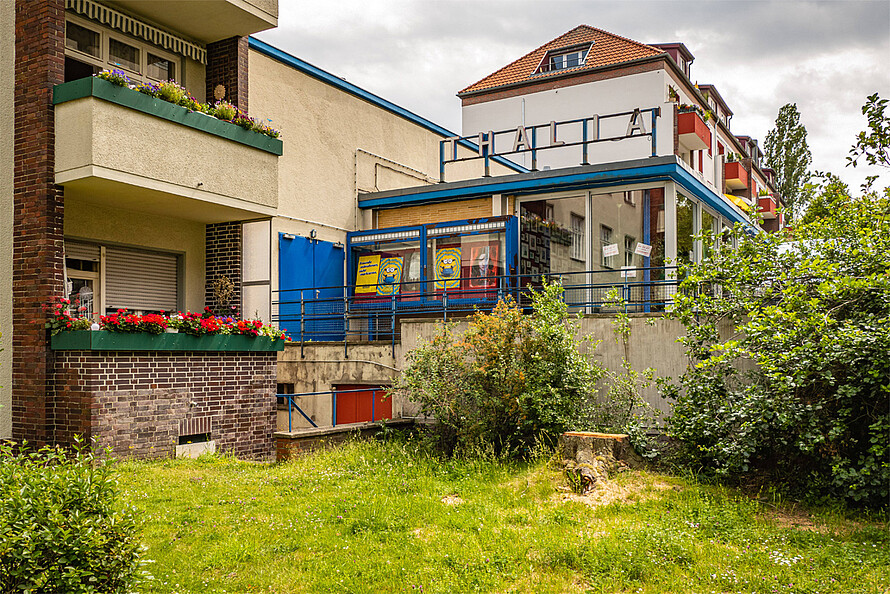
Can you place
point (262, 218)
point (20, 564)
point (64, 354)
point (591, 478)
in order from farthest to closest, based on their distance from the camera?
point (262, 218)
point (64, 354)
point (591, 478)
point (20, 564)

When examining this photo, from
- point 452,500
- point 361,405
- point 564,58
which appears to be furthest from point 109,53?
point 564,58

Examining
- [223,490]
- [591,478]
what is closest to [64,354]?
[223,490]

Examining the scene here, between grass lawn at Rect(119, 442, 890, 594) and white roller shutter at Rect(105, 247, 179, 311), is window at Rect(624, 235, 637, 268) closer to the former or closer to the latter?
grass lawn at Rect(119, 442, 890, 594)

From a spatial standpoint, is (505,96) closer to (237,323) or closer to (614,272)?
(614,272)

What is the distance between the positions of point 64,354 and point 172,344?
1443mm

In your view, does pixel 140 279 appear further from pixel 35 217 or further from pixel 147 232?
pixel 35 217

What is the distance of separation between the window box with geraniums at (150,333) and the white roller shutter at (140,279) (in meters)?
1.79

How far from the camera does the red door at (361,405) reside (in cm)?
1425

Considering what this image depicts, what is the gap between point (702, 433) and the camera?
29.8 ft

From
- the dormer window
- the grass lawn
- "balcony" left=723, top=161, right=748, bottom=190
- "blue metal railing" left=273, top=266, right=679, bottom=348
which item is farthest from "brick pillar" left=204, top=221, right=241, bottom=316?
"balcony" left=723, top=161, right=748, bottom=190

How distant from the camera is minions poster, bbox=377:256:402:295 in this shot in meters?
17.5

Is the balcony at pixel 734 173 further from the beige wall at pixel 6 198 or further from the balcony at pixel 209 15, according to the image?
the beige wall at pixel 6 198

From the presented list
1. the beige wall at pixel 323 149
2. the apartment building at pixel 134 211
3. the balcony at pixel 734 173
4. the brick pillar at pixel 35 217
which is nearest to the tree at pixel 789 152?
the balcony at pixel 734 173

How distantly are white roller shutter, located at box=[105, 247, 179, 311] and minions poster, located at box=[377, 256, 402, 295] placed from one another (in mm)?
5135
